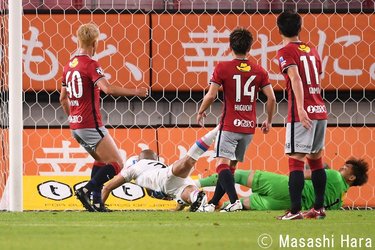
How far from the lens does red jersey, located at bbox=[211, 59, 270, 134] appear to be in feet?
28.2

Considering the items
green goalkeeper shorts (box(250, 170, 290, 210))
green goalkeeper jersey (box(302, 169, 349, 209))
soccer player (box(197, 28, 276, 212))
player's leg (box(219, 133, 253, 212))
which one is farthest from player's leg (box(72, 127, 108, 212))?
green goalkeeper jersey (box(302, 169, 349, 209))

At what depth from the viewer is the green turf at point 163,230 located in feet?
17.1

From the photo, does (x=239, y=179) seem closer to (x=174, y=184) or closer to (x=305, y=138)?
(x=174, y=184)

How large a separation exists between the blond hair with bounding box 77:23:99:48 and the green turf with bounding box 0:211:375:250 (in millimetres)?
1324

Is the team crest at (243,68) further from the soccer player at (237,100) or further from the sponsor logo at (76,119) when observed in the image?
the sponsor logo at (76,119)

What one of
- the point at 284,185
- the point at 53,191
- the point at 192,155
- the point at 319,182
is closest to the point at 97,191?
the point at 192,155

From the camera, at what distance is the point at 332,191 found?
29.4ft

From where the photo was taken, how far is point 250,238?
5566 millimetres

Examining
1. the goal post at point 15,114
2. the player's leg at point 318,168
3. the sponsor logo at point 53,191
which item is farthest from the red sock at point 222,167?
the sponsor logo at point 53,191

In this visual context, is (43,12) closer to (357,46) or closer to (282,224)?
(357,46)

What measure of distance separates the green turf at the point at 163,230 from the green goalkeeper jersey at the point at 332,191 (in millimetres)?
759

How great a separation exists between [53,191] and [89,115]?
1.33 meters

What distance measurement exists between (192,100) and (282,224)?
12.6ft

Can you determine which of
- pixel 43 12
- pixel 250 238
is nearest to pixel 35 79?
pixel 43 12
